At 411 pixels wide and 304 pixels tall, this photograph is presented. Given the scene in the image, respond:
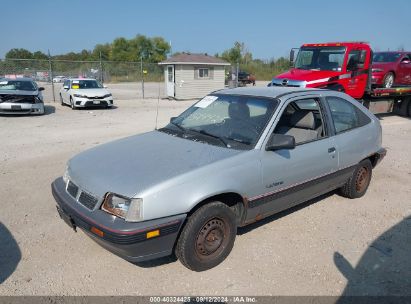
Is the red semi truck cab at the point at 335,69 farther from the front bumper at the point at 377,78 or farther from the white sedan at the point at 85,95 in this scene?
the white sedan at the point at 85,95

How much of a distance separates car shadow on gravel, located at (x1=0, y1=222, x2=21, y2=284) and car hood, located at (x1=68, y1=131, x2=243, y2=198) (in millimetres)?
975

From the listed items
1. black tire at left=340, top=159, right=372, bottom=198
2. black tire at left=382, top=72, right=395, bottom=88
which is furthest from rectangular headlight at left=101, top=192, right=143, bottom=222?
black tire at left=382, top=72, right=395, bottom=88

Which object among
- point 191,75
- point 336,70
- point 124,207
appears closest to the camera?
point 124,207

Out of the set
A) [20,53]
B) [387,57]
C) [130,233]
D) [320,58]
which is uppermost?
[20,53]

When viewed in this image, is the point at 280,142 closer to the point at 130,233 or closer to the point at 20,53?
the point at 130,233

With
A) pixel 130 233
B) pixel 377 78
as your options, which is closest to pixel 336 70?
pixel 377 78

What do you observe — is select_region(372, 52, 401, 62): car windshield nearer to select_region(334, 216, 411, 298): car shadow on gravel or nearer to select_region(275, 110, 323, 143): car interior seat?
select_region(275, 110, 323, 143): car interior seat

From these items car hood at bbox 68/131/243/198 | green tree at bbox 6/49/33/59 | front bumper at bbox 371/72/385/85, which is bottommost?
car hood at bbox 68/131/243/198

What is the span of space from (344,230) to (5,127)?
1027cm

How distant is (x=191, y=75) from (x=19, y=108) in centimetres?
1163

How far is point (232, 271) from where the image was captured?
3377 mm

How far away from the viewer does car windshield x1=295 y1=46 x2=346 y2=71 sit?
11.0 m

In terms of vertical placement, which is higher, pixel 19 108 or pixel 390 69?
pixel 390 69

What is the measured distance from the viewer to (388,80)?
1310cm
